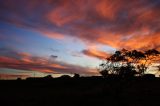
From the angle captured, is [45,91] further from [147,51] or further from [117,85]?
[147,51]

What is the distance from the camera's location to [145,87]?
6450 cm

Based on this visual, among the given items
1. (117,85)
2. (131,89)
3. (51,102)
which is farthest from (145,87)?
(51,102)

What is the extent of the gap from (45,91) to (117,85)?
21.2m

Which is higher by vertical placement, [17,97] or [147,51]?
[147,51]

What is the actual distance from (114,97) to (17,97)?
18.5 m

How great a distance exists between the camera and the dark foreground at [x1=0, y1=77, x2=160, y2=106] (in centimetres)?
4341

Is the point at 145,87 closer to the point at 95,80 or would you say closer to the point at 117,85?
the point at 95,80

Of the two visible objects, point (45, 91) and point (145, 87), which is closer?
point (45, 91)

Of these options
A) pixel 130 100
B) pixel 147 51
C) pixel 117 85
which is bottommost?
pixel 130 100

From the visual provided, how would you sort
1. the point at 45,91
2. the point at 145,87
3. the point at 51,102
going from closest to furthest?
1. the point at 51,102
2. the point at 45,91
3. the point at 145,87

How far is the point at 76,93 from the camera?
55.9m

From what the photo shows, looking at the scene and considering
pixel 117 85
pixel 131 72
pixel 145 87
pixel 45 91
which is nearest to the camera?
pixel 131 72

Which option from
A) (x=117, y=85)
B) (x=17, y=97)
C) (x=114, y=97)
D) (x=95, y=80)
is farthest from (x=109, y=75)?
(x=95, y=80)

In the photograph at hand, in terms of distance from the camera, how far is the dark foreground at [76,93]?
43406 millimetres
